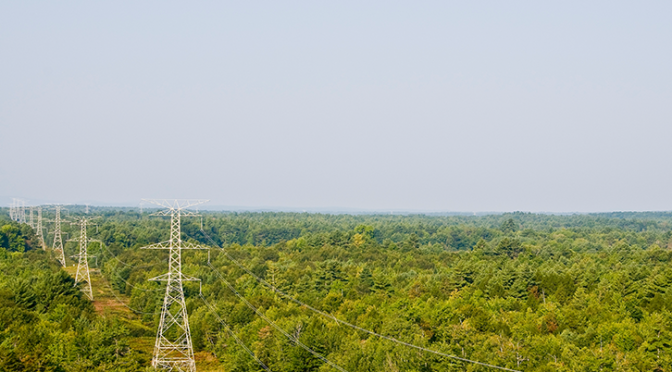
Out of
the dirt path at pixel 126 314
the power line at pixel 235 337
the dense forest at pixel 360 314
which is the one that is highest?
the dense forest at pixel 360 314

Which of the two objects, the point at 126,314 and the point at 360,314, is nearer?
the point at 360,314

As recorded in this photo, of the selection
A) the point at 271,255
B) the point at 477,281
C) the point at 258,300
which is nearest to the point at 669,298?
the point at 477,281

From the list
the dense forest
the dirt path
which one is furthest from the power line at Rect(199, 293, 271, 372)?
the dirt path

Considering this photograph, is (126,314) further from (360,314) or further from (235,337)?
(360,314)

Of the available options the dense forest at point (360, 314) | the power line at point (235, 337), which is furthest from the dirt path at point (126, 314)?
the power line at point (235, 337)

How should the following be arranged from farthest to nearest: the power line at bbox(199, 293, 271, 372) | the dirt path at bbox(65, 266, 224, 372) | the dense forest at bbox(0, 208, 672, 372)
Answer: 1. the dirt path at bbox(65, 266, 224, 372)
2. the power line at bbox(199, 293, 271, 372)
3. the dense forest at bbox(0, 208, 672, 372)

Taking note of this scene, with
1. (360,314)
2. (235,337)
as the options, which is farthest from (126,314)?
(360,314)

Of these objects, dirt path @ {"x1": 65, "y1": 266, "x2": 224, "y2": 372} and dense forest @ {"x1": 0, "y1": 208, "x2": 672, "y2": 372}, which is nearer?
dense forest @ {"x1": 0, "y1": 208, "x2": 672, "y2": 372}

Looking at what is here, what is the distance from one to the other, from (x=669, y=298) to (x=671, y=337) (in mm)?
14669

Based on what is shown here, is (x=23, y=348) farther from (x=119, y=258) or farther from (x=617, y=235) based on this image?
(x=617, y=235)

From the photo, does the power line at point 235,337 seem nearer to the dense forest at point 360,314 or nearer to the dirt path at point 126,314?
the dense forest at point 360,314

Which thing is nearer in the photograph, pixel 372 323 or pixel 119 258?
pixel 372 323

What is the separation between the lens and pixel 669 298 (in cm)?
5266

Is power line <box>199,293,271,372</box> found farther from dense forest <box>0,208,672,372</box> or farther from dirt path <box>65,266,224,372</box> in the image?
dirt path <box>65,266,224,372</box>
